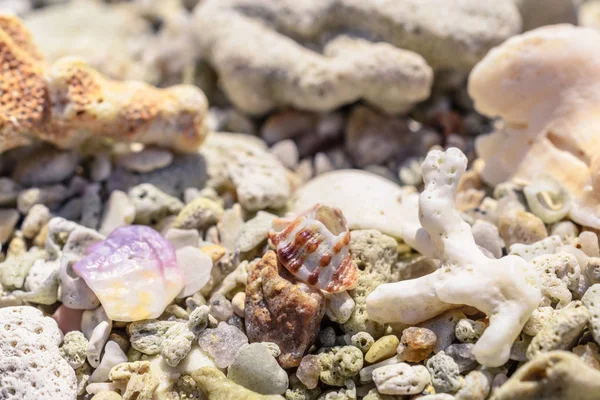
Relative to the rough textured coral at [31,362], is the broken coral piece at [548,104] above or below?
above

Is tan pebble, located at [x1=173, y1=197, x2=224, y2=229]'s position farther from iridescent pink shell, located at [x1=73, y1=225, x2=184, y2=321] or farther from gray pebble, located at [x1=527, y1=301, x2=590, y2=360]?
gray pebble, located at [x1=527, y1=301, x2=590, y2=360]

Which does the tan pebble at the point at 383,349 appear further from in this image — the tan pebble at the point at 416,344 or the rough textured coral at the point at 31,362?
the rough textured coral at the point at 31,362

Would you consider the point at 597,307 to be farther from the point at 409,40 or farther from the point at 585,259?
the point at 409,40

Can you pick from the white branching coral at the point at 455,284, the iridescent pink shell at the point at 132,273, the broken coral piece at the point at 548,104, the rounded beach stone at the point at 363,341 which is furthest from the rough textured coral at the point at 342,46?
the rounded beach stone at the point at 363,341

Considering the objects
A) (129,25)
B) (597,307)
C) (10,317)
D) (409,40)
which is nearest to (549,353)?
(597,307)

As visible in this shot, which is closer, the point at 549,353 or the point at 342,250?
the point at 549,353

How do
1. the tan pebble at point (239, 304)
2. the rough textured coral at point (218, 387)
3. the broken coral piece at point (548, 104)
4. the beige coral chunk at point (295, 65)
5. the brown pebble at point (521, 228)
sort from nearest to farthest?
the rough textured coral at point (218, 387) < the tan pebble at point (239, 304) < the brown pebble at point (521, 228) < the broken coral piece at point (548, 104) < the beige coral chunk at point (295, 65)
